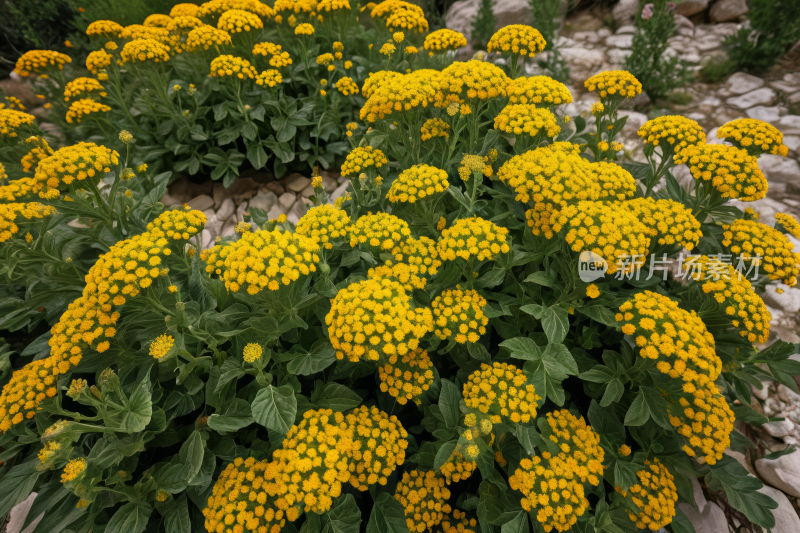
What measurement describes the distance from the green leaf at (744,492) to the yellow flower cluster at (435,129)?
12.0 feet

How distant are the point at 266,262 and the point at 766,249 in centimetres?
378

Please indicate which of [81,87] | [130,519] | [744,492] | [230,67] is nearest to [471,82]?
[230,67]

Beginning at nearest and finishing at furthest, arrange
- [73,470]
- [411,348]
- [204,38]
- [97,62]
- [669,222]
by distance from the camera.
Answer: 1. [73,470]
2. [411,348]
3. [669,222]
4. [204,38]
5. [97,62]

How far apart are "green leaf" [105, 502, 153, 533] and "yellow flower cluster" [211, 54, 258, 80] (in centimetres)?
464

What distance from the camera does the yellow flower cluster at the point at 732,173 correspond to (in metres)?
2.85

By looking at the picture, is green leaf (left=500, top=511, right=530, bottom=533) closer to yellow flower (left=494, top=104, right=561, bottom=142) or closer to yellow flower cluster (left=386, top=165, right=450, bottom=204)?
yellow flower cluster (left=386, top=165, right=450, bottom=204)

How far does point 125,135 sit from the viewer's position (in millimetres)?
3660

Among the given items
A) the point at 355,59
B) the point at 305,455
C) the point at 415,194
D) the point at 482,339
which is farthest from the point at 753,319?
the point at 355,59

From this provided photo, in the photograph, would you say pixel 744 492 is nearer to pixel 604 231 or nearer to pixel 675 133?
pixel 604 231

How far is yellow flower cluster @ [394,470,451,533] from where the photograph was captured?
7.84ft

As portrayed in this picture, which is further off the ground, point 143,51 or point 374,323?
point 143,51

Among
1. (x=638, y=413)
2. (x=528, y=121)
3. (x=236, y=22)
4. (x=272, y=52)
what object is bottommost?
(x=638, y=413)

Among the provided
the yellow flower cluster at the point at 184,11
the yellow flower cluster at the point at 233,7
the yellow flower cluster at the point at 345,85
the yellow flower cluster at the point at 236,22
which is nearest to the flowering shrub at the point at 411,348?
the yellow flower cluster at the point at 345,85

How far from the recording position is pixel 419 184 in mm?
2852
